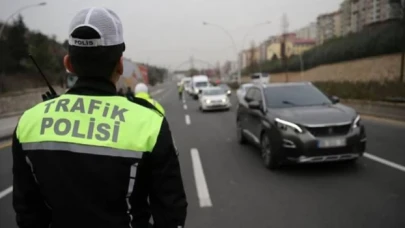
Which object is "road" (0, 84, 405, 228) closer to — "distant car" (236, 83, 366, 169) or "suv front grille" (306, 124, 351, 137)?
"distant car" (236, 83, 366, 169)

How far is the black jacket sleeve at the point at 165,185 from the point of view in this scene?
1.54 metres

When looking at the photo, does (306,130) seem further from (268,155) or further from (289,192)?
(289,192)

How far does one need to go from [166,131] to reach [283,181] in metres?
4.87

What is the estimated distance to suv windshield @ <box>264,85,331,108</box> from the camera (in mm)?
7562

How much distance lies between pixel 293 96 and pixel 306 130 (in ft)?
5.38

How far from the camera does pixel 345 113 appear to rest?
6.70 meters

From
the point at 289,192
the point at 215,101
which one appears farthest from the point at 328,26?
the point at 289,192

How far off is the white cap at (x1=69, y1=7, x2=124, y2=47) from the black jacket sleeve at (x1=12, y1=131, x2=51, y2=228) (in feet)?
1.68

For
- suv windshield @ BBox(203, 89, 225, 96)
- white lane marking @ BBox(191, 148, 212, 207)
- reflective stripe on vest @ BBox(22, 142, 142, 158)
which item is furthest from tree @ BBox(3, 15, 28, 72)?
reflective stripe on vest @ BBox(22, 142, 142, 158)

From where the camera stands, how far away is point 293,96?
7.83 m

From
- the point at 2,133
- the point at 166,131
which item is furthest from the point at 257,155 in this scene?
the point at 2,133

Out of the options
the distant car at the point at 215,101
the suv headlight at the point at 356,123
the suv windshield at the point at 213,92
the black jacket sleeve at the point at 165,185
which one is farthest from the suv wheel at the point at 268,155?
the suv windshield at the point at 213,92

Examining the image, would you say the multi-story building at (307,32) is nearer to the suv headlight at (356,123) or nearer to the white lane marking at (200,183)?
the white lane marking at (200,183)

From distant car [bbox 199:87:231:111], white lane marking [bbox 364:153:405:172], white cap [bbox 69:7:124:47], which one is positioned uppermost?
white cap [bbox 69:7:124:47]
